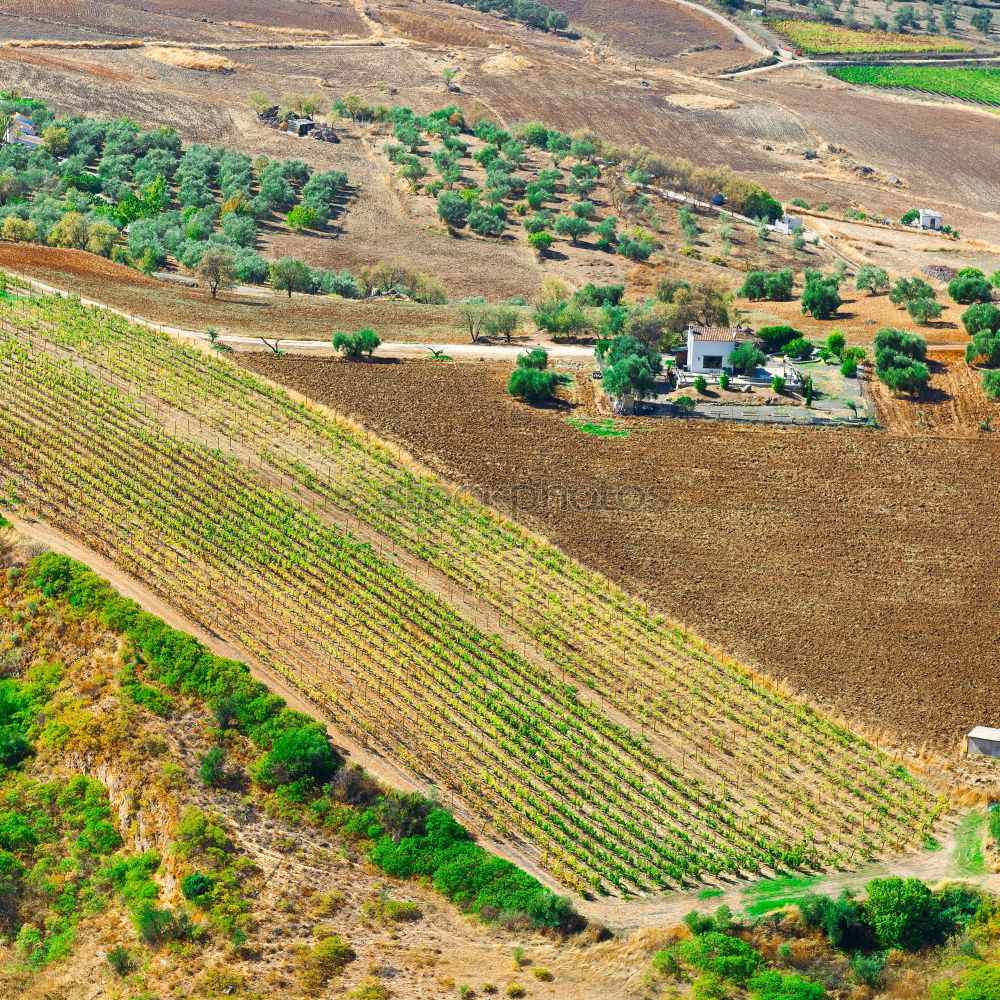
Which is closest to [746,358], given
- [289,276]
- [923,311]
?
[923,311]

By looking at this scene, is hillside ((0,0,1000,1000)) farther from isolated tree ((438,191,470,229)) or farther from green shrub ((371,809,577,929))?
isolated tree ((438,191,470,229))

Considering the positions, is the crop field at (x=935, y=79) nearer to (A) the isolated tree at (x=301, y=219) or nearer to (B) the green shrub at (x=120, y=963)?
(A) the isolated tree at (x=301, y=219)

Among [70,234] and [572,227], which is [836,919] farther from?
[572,227]

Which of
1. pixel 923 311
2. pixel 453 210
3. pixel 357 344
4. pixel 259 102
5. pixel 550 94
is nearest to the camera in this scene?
pixel 357 344

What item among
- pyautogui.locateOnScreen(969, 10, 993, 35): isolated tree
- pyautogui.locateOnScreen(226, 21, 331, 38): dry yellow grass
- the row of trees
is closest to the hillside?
the row of trees

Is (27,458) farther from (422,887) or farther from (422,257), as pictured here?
(422,257)

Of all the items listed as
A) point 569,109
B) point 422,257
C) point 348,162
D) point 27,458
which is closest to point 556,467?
point 27,458
